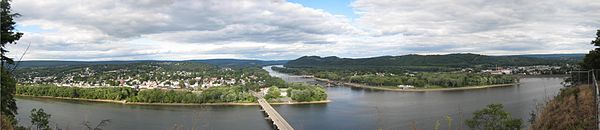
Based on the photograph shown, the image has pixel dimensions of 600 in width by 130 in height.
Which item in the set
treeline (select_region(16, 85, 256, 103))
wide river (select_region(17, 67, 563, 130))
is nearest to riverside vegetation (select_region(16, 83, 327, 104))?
treeline (select_region(16, 85, 256, 103))

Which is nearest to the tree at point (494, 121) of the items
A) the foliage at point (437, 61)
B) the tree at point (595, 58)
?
the tree at point (595, 58)

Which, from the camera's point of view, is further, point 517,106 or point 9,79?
point 517,106

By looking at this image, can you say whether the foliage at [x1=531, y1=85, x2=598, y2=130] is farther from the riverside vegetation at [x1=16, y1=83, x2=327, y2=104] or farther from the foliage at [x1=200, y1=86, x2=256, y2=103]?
the foliage at [x1=200, y1=86, x2=256, y2=103]

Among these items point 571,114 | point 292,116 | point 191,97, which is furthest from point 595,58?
point 191,97

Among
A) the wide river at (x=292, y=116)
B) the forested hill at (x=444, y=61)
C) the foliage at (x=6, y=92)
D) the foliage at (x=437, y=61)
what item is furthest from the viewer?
the forested hill at (x=444, y=61)

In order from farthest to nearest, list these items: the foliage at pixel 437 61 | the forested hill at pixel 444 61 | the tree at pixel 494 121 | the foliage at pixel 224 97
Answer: the forested hill at pixel 444 61
the foliage at pixel 437 61
the foliage at pixel 224 97
the tree at pixel 494 121

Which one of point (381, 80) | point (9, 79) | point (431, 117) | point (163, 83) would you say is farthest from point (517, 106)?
point (163, 83)

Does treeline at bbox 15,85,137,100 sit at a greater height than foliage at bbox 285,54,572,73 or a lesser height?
lesser

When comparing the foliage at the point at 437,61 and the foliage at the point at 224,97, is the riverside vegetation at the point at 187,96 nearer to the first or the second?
the foliage at the point at 224,97

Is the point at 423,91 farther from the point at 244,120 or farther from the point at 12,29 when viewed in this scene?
the point at 12,29

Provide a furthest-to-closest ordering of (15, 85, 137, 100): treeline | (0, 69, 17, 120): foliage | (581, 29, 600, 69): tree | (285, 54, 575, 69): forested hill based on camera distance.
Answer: (285, 54, 575, 69): forested hill, (15, 85, 137, 100): treeline, (581, 29, 600, 69): tree, (0, 69, 17, 120): foliage

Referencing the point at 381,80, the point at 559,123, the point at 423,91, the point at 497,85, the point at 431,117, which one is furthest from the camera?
the point at 381,80
